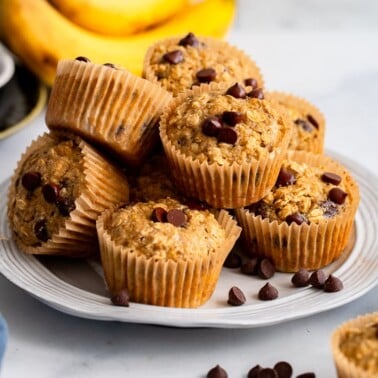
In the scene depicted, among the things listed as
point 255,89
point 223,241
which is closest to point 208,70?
point 255,89

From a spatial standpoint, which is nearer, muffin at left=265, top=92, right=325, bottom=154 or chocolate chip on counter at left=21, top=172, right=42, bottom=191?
chocolate chip on counter at left=21, top=172, right=42, bottom=191

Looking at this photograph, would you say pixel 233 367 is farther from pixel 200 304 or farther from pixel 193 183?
pixel 193 183

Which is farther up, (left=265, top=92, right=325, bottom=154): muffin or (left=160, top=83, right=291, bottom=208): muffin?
(left=160, top=83, right=291, bottom=208): muffin

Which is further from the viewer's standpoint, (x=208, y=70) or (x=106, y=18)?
(x=106, y=18)

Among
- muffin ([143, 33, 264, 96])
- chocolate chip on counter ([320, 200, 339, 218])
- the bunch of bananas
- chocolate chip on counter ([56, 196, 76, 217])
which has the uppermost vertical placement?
muffin ([143, 33, 264, 96])

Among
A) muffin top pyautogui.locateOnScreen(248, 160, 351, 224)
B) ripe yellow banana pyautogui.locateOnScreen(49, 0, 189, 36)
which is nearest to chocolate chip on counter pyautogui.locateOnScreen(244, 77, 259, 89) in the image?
muffin top pyautogui.locateOnScreen(248, 160, 351, 224)

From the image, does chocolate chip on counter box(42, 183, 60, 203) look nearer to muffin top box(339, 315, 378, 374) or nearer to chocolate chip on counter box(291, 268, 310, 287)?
chocolate chip on counter box(291, 268, 310, 287)

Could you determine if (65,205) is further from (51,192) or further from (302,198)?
(302,198)
